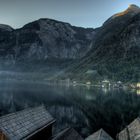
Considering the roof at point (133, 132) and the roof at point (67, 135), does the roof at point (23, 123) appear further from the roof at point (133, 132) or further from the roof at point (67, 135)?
the roof at point (133, 132)

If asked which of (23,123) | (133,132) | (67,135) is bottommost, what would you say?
(133,132)

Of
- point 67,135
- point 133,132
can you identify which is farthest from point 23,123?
point 133,132

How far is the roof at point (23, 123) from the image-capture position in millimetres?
33053

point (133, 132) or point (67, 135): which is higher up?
point (67, 135)

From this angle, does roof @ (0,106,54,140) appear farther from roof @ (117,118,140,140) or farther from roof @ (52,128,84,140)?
roof @ (117,118,140,140)

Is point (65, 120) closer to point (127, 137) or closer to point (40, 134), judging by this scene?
point (127, 137)

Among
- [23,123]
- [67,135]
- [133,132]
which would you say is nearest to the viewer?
[23,123]

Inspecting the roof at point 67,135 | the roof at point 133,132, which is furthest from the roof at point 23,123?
the roof at point 133,132

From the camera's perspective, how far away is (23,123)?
121ft

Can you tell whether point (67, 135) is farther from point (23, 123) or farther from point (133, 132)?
point (133, 132)

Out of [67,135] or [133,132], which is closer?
[67,135]

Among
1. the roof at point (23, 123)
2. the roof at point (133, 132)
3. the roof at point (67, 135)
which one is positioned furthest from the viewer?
the roof at point (133, 132)

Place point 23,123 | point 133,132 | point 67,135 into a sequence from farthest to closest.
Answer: point 133,132, point 67,135, point 23,123

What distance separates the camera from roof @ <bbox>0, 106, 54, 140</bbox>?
1301 inches
